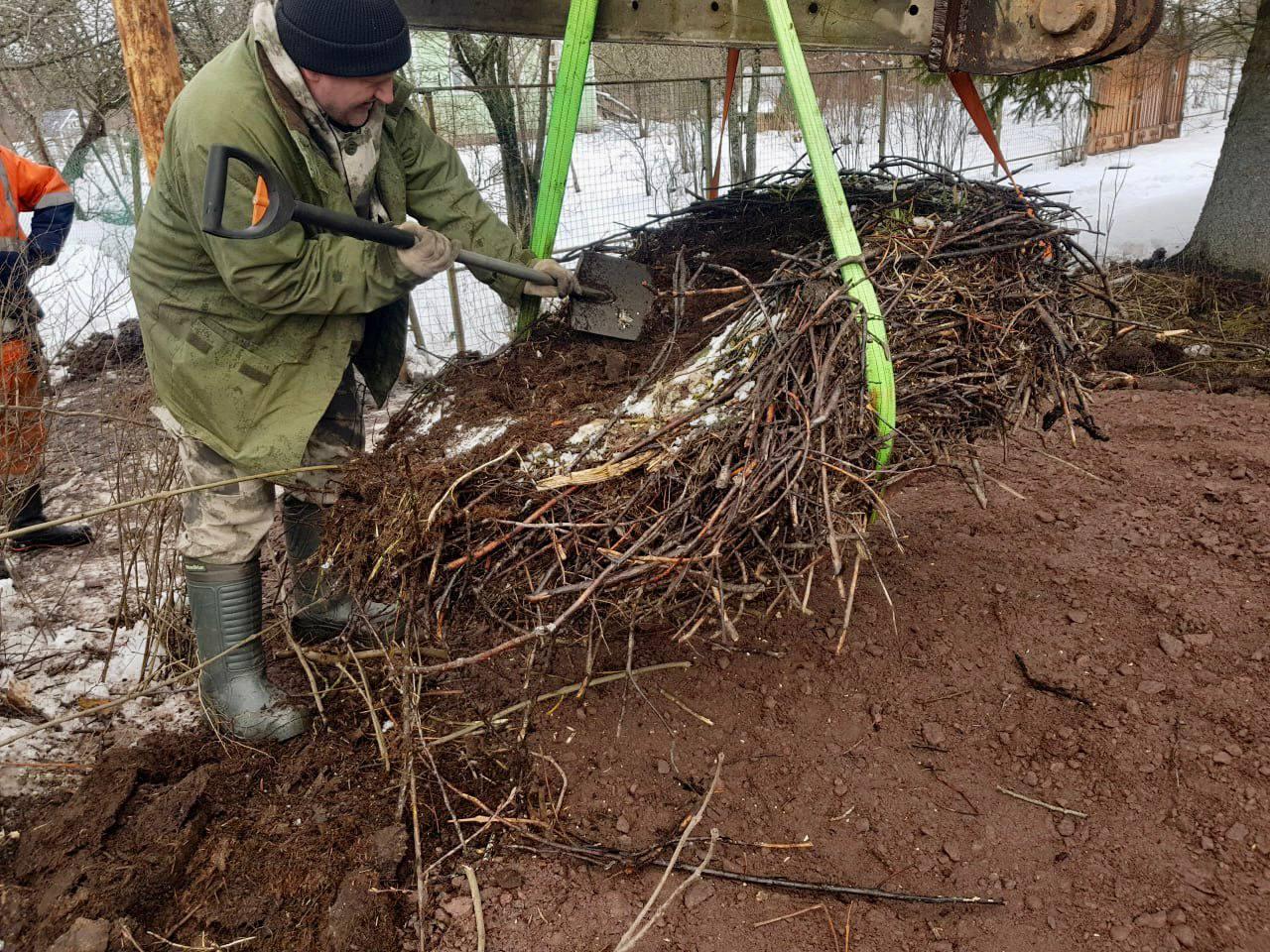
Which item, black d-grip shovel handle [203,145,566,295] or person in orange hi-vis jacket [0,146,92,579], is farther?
person in orange hi-vis jacket [0,146,92,579]

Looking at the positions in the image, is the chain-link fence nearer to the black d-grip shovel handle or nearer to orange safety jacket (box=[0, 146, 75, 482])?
orange safety jacket (box=[0, 146, 75, 482])

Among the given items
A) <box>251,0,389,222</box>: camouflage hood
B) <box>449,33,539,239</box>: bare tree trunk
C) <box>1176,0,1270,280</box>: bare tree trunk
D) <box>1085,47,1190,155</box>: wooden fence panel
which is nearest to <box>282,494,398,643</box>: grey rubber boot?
<box>251,0,389,222</box>: camouflage hood

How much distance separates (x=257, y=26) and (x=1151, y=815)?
2.91m

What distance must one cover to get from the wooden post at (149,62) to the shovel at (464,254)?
1548 millimetres

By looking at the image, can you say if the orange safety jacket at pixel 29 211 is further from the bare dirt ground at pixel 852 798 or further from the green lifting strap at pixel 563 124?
the green lifting strap at pixel 563 124

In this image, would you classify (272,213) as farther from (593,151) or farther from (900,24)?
(593,151)

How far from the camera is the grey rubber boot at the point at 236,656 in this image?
2.60 m

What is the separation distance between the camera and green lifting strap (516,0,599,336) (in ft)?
7.75

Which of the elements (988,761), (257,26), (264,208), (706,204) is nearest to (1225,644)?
(988,761)

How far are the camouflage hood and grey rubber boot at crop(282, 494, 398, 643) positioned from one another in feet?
3.13

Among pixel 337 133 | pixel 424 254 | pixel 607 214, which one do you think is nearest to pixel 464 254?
pixel 424 254

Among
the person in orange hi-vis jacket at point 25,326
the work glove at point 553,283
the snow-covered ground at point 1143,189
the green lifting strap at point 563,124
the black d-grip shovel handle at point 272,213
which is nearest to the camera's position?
the black d-grip shovel handle at point 272,213

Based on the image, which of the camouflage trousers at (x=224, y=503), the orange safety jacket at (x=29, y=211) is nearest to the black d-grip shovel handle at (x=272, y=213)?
the camouflage trousers at (x=224, y=503)

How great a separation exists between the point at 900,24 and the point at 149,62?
2.56m
